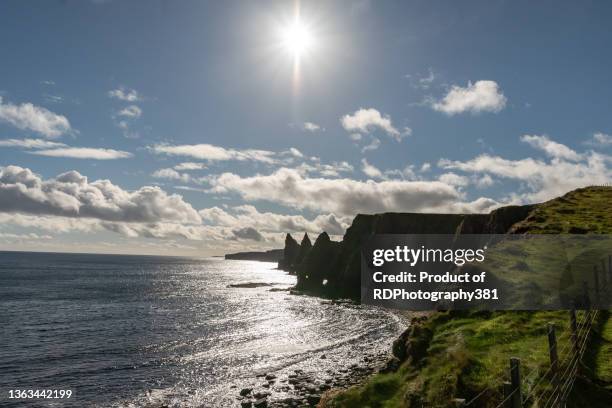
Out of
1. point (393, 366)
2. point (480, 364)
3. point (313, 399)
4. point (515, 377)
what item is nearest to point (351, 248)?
point (313, 399)

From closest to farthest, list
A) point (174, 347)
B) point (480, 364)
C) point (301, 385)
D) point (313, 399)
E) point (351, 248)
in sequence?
point (480, 364) → point (313, 399) → point (301, 385) → point (174, 347) → point (351, 248)

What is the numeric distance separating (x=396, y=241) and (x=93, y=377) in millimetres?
112121

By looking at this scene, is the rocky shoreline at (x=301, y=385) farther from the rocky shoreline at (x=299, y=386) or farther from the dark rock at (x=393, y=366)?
the dark rock at (x=393, y=366)

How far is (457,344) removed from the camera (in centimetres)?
2347

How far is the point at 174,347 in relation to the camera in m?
56.5

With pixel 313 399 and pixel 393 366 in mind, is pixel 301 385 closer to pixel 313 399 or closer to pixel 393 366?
pixel 313 399

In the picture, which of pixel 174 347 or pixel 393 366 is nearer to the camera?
pixel 393 366

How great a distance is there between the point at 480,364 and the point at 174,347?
4679 centimetres

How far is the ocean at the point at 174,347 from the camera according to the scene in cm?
3931

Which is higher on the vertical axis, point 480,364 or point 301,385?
point 480,364

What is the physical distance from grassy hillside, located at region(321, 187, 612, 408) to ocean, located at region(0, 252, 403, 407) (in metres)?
15.9

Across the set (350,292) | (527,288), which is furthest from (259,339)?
(350,292)

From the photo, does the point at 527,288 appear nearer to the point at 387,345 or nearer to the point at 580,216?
the point at 580,216

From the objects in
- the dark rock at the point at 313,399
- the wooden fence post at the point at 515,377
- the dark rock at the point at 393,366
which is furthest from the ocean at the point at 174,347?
the wooden fence post at the point at 515,377
